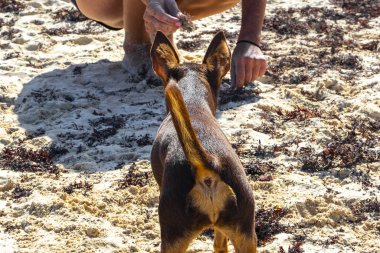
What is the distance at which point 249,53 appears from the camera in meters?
5.67

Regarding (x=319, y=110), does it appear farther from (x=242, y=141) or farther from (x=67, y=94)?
(x=67, y=94)

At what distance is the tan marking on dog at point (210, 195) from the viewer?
3.27m

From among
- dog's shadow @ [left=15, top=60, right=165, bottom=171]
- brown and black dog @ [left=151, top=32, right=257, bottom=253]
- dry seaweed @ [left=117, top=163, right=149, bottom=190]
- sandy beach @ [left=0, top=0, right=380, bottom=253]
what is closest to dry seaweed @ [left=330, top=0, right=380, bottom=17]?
sandy beach @ [left=0, top=0, right=380, bottom=253]

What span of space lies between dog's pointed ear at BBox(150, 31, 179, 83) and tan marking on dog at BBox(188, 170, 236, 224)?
3.26 ft

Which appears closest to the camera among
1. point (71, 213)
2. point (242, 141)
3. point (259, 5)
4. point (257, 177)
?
point (71, 213)

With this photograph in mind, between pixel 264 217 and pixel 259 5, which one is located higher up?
pixel 259 5

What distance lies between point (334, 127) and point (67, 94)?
95.2 inches

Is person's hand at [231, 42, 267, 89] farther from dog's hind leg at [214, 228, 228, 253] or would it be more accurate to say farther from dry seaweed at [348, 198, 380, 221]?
dog's hind leg at [214, 228, 228, 253]

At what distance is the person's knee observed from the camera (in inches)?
289

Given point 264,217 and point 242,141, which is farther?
point 242,141

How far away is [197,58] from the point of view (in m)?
7.27

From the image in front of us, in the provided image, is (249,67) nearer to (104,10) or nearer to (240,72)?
(240,72)

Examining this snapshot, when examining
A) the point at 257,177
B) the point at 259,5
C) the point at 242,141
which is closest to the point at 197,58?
the point at 259,5

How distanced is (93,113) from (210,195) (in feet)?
10.5
